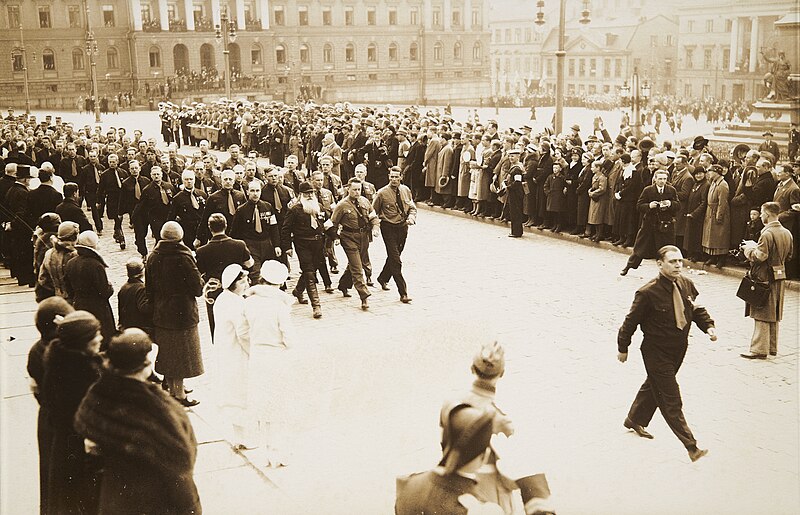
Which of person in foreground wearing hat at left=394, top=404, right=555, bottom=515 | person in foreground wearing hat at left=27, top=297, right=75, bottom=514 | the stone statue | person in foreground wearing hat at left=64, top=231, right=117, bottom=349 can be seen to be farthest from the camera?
the stone statue

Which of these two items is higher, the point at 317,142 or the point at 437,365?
the point at 317,142

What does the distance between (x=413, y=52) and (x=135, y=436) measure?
186 feet

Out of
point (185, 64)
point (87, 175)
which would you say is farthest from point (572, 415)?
point (185, 64)

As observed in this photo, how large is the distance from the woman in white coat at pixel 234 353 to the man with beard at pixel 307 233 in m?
4.28

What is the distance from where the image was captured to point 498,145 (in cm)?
1884

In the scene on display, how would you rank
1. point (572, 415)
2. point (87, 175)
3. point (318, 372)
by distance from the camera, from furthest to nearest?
point (87, 175) → point (318, 372) → point (572, 415)

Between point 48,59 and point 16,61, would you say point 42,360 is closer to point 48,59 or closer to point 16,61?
point 16,61

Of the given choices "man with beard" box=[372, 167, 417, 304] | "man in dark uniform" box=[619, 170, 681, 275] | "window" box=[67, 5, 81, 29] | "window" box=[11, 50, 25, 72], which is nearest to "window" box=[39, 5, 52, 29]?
"window" box=[67, 5, 81, 29]

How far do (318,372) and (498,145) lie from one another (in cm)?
1063

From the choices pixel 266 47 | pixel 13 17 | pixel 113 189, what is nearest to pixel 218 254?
pixel 113 189

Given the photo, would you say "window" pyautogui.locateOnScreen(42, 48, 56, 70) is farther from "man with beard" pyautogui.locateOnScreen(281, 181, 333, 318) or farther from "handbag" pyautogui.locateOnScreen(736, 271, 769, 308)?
"handbag" pyautogui.locateOnScreen(736, 271, 769, 308)

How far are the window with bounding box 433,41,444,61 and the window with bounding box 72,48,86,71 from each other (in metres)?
23.6

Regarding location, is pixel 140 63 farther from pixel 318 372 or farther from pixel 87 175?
pixel 318 372

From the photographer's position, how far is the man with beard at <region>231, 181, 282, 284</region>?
1189cm
